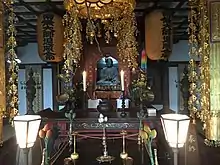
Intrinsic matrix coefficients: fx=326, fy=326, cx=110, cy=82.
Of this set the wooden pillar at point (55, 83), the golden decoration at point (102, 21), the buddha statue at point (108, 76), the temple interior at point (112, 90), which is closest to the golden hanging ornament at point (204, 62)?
the temple interior at point (112, 90)

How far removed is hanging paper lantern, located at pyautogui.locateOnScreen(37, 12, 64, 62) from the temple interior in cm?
2

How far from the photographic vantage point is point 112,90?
25.2 ft

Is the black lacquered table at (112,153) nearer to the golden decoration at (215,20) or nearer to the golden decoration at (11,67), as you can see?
the golden decoration at (11,67)

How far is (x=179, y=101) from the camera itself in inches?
350

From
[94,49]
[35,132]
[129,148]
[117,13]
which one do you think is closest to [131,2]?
[117,13]

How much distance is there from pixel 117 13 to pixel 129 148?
6.74 ft

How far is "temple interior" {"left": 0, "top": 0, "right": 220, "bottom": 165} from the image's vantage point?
2.35m

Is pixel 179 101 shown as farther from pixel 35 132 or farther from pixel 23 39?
pixel 35 132

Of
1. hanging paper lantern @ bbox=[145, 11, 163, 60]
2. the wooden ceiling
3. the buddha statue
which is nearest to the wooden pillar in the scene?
the buddha statue

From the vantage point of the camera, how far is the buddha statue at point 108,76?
766 cm

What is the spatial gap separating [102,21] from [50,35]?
91 cm

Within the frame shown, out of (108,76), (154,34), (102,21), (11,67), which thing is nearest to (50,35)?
(102,21)

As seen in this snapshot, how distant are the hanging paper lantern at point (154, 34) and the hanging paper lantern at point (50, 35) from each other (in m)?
1.38

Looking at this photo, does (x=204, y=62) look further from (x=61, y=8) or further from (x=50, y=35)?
(x=61, y=8)
